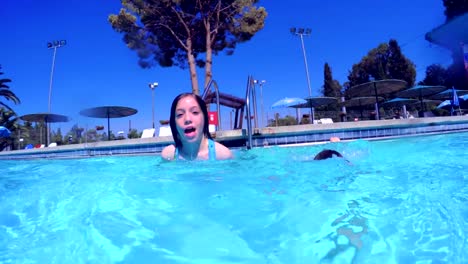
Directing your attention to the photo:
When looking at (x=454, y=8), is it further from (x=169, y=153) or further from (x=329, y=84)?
(x=169, y=153)

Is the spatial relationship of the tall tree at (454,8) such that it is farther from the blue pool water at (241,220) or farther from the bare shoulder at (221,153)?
the blue pool water at (241,220)

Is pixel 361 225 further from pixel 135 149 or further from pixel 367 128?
pixel 135 149

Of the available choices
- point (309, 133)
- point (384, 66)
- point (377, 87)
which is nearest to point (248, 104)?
point (309, 133)

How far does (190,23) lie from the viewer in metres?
17.1

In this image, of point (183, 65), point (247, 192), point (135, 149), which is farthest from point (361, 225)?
point (183, 65)

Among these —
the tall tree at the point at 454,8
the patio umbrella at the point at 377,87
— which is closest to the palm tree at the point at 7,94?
the patio umbrella at the point at 377,87

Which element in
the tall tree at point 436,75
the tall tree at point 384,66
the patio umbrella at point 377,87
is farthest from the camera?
the tall tree at point 384,66

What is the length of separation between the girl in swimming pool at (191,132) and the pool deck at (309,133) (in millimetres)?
2765

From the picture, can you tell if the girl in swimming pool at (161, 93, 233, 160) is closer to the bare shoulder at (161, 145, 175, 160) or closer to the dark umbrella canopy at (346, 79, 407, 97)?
the bare shoulder at (161, 145, 175, 160)

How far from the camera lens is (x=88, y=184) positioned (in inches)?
96.0

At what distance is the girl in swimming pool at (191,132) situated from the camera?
298cm

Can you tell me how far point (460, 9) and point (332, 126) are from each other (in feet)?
101

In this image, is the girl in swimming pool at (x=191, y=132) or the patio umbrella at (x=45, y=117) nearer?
the girl in swimming pool at (x=191, y=132)

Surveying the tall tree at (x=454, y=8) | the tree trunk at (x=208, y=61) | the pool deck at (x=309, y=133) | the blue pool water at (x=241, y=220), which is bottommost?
the blue pool water at (x=241, y=220)
